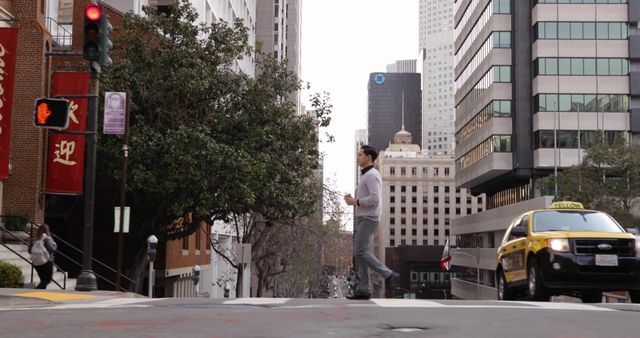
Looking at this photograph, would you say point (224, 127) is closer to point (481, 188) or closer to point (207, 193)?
point (207, 193)

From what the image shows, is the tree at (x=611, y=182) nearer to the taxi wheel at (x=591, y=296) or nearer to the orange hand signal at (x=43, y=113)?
the taxi wheel at (x=591, y=296)

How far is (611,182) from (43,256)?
33.7 metres

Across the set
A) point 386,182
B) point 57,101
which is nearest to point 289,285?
point 57,101

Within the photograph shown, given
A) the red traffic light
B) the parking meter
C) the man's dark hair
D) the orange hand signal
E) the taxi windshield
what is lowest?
the parking meter

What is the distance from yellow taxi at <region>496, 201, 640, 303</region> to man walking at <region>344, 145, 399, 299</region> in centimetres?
334

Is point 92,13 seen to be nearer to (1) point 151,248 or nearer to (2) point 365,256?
(2) point 365,256

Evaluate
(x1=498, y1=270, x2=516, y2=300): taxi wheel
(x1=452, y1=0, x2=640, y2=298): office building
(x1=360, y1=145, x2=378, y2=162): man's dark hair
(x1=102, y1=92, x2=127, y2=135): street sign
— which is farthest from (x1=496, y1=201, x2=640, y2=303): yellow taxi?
(x1=452, y1=0, x2=640, y2=298): office building

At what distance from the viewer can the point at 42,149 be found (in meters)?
26.7

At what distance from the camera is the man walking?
1112 centimetres

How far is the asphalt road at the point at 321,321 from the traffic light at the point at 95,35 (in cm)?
655

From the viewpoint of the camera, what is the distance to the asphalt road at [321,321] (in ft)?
21.8

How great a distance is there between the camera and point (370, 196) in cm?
1111

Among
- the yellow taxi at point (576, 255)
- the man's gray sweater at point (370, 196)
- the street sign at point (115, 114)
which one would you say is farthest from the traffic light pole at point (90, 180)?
the yellow taxi at point (576, 255)

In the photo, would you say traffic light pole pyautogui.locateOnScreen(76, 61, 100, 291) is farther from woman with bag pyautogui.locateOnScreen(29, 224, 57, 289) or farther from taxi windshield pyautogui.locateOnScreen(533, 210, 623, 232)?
taxi windshield pyautogui.locateOnScreen(533, 210, 623, 232)
